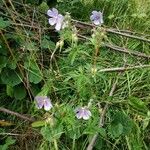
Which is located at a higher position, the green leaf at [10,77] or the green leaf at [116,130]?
the green leaf at [10,77]

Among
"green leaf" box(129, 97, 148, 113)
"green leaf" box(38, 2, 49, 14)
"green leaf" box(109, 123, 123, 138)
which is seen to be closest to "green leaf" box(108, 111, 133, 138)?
"green leaf" box(109, 123, 123, 138)

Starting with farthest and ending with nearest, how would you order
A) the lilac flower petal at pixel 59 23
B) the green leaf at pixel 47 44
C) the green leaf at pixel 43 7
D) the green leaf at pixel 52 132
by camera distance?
the green leaf at pixel 43 7
the green leaf at pixel 47 44
the lilac flower petal at pixel 59 23
the green leaf at pixel 52 132

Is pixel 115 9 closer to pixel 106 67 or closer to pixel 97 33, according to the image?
pixel 106 67

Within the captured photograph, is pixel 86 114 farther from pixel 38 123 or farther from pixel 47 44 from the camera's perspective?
pixel 47 44

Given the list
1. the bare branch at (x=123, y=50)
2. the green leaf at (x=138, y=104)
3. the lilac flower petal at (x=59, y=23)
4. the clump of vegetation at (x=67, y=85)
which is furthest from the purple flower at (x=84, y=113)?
the bare branch at (x=123, y=50)

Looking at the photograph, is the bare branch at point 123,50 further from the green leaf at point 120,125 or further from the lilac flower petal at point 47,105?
the lilac flower petal at point 47,105

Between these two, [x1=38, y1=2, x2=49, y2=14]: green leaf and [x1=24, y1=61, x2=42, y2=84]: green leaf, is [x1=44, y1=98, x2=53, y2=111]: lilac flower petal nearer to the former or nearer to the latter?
[x1=24, y1=61, x2=42, y2=84]: green leaf
